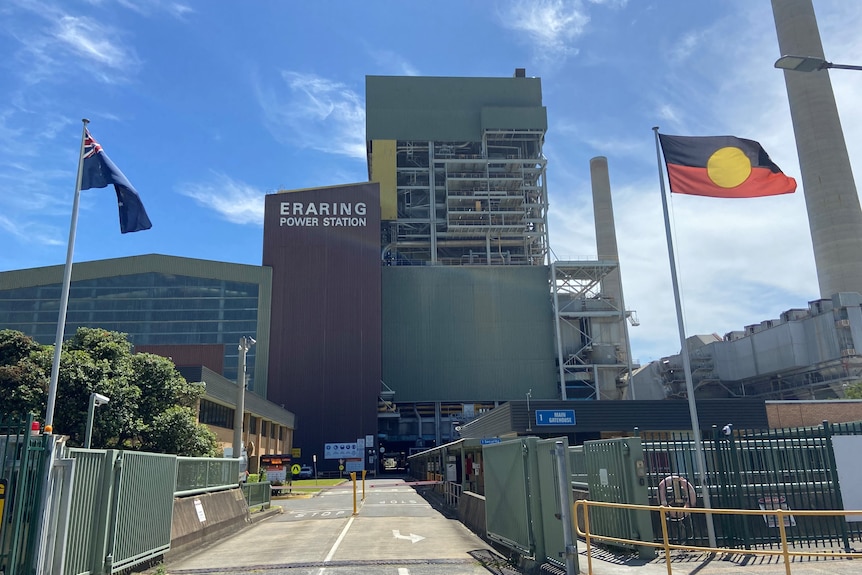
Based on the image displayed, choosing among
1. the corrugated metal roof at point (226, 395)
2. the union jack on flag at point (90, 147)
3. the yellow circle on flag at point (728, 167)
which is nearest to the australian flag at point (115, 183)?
the union jack on flag at point (90, 147)

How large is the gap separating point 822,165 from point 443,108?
157ft

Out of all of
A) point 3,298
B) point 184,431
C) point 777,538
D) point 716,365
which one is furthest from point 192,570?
point 716,365

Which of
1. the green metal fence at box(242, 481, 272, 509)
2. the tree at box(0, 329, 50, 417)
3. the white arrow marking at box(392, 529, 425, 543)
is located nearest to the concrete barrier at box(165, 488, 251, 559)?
the green metal fence at box(242, 481, 272, 509)

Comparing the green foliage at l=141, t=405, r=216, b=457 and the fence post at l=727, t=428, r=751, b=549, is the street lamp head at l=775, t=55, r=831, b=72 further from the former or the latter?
the green foliage at l=141, t=405, r=216, b=457

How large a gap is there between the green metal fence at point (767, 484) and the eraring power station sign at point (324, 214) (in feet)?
213

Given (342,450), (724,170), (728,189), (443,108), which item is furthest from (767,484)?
(443,108)

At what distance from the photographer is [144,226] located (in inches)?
665

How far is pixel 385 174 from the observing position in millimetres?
87500

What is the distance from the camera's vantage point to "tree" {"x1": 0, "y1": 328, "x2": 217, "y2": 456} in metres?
22.8

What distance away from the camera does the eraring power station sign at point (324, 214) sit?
2990 inches

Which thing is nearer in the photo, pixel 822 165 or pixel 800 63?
pixel 800 63

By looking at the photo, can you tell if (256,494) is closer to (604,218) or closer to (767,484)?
(767,484)

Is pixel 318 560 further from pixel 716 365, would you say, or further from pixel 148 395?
pixel 716 365

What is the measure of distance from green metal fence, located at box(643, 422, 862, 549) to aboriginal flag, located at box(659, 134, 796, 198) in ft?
18.5
